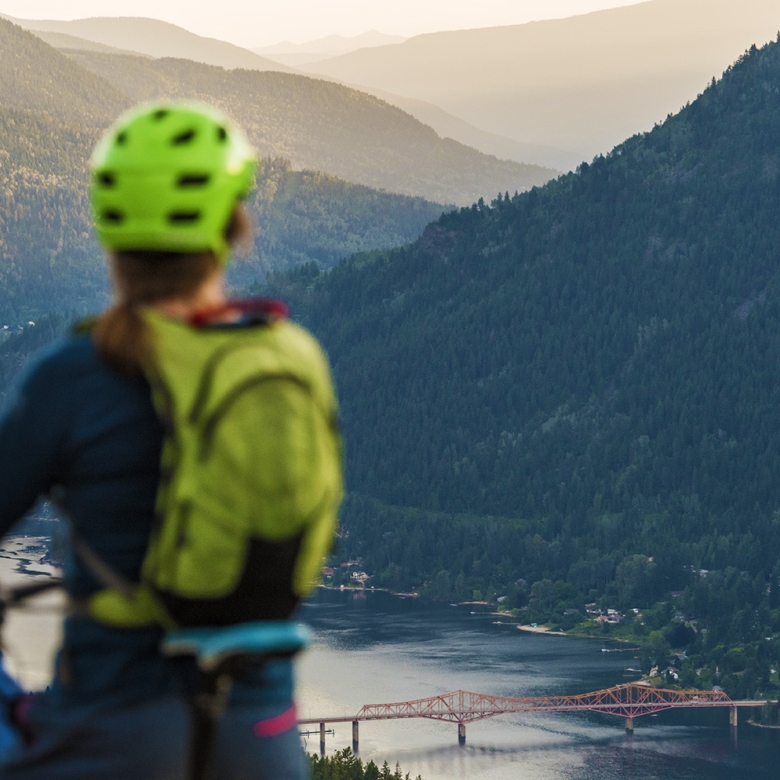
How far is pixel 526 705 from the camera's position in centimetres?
17538

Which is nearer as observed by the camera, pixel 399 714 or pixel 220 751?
pixel 220 751

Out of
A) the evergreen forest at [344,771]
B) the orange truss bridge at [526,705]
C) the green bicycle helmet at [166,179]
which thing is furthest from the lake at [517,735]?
the green bicycle helmet at [166,179]

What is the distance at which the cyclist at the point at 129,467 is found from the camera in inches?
199

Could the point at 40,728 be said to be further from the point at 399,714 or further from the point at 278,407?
the point at 399,714

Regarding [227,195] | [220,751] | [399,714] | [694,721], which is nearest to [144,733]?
[220,751]

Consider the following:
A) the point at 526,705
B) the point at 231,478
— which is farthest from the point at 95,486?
the point at 526,705

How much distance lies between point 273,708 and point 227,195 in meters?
1.48

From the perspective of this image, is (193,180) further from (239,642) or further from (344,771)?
(344,771)

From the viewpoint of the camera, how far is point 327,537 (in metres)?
5.27

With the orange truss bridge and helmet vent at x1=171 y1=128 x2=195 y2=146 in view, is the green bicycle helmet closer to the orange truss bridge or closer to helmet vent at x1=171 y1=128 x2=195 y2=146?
helmet vent at x1=171 y1=128 x2=195 y2=146

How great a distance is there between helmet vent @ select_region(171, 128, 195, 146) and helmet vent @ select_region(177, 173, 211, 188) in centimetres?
10

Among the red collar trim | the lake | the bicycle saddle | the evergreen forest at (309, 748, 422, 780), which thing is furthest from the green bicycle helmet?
the lake

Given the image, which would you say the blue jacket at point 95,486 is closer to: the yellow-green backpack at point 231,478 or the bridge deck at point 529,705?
the yellow-green backpack at point 231,478

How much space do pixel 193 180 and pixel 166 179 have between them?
0.10m
